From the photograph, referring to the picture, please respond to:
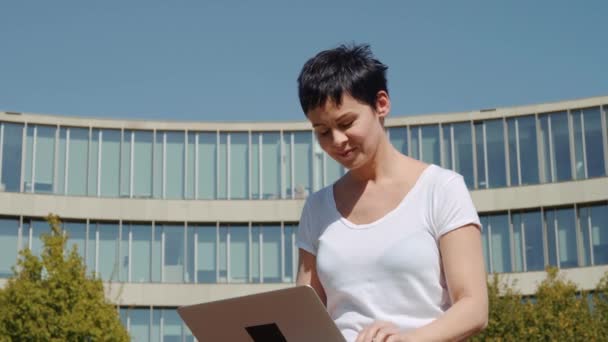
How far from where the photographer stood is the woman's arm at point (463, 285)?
3121 mm

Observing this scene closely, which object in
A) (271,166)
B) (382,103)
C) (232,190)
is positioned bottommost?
(382,103)

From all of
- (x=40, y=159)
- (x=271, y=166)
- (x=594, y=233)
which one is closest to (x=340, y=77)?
(x=594, y=233)

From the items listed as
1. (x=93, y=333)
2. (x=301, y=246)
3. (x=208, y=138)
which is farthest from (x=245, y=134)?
(x=301, y=246)

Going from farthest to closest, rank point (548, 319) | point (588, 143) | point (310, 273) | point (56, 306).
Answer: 1. point (588, 143)
2. point (548, 319)
3. point (56, 306)
4. point (310, 273)

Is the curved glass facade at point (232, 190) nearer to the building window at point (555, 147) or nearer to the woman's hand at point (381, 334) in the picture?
the building window at point (555, 147)

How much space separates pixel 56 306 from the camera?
25047mm

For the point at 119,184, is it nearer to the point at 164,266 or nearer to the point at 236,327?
the point at 164,266

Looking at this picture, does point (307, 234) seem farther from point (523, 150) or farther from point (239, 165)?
point (239, 165)

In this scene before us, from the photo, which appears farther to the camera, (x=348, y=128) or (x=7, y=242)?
(x=7, y=242)

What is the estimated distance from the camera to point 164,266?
43219 millimetres

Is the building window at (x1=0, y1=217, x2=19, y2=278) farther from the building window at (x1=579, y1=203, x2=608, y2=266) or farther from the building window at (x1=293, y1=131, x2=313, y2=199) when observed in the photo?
the building window at (x1=579, y1=203, x2=608, y2=266)

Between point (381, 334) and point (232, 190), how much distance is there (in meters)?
41.2

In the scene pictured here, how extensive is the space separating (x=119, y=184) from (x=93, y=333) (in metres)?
18.5

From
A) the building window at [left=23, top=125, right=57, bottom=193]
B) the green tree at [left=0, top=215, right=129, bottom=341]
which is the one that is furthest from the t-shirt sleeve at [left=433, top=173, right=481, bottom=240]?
the building window at [left=23, top=125, right=57, bottom=193]
